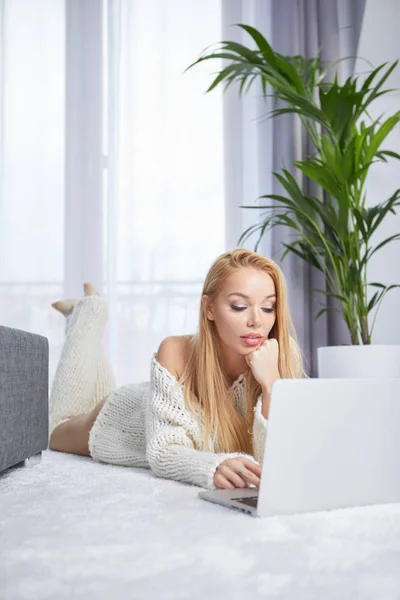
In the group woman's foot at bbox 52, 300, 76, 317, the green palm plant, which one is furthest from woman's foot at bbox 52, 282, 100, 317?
the green palm plant

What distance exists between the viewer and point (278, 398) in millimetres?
1015

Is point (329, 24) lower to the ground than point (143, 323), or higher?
higher

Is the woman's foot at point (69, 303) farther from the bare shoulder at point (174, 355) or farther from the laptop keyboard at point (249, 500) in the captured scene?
the laptop keyboard at point (249, 500)

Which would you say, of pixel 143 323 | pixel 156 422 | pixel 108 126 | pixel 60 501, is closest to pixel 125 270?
pixel 143 323

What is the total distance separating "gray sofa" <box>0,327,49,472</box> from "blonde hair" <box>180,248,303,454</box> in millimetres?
367

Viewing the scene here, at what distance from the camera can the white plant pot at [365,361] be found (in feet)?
8.46

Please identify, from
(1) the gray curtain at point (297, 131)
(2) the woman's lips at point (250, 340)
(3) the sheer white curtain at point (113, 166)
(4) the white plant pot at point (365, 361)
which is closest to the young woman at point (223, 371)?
(2) the woman's lips at point (250, 340)

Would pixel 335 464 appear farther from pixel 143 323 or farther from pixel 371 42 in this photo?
pixel 371 42

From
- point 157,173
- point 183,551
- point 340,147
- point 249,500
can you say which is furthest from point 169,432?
point 157,173

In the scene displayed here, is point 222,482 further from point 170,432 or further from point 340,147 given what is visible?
point 340,147

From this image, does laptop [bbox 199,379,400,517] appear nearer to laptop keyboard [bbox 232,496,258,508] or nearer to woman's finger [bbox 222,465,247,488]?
laptop keyboard [bbox 232,496,258,508]

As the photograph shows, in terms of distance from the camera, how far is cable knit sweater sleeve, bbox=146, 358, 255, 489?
1472 millimetres

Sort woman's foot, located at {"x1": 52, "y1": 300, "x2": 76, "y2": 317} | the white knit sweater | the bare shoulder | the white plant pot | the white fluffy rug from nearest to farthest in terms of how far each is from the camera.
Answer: the white fluffy rug → the white knit sweater → the bare shoulder → the white plant pot → woman's foot, located at {"x1": 52, "y1": 300, "x2": 76, "y2": 317}

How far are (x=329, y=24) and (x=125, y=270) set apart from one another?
156cm
